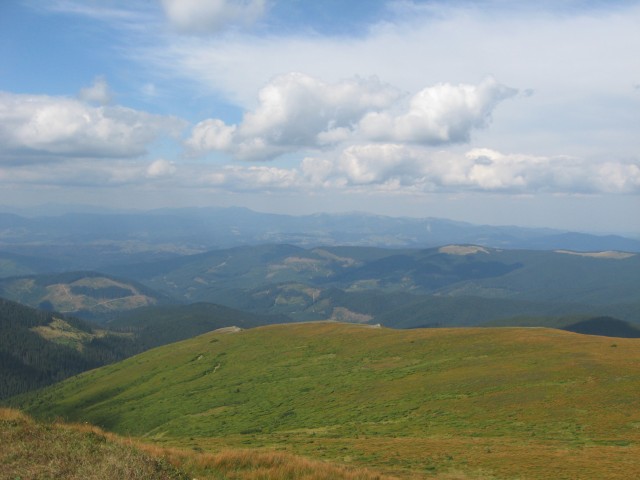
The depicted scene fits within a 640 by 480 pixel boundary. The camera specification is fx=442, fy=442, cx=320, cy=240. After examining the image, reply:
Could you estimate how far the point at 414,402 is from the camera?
2052 inches

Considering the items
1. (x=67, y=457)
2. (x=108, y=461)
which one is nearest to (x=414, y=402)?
(x=108, y=461)

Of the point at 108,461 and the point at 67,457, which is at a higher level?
the point at 108,461

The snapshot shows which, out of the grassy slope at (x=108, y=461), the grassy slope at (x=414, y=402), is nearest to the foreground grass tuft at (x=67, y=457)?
the grassy slope at (x=108, y=461)

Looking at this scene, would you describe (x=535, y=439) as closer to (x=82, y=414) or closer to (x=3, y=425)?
(x=3, y=425)

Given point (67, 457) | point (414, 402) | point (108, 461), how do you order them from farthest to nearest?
point (414, 402) → point (67, 457) → point (108, 461)

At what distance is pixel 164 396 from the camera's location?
88.4 meters

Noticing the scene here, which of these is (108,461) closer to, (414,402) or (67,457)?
(67,457)

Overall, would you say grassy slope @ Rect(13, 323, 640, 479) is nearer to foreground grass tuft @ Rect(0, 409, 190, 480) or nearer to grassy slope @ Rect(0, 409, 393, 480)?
grassy slope @ Rect(0, 409, 393, 480)

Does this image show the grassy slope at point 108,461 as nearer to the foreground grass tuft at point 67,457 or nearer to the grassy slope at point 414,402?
the foreground grass tuft at point 67,457

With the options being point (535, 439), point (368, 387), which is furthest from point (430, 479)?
point (368, 387)

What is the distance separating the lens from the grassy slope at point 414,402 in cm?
3158

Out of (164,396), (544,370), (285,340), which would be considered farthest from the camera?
(285,340)

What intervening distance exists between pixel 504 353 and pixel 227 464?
185 feet

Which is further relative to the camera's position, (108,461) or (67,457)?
(67,457)
